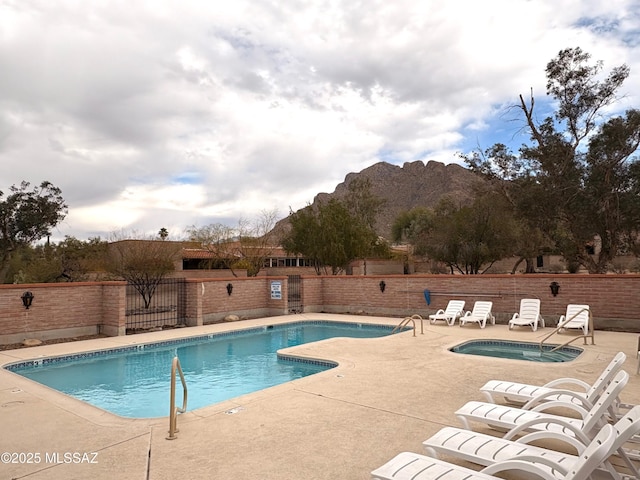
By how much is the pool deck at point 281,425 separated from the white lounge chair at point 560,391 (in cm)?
68

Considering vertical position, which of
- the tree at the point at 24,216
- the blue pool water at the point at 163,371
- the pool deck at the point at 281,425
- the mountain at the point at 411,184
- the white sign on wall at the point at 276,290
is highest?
the mountain at the point at 411,184

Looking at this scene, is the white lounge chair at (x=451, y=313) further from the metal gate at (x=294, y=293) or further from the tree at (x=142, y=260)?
the tree at (x=142, y=260)

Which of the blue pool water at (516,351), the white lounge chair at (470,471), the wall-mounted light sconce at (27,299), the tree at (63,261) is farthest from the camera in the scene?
the tree at (63,261)

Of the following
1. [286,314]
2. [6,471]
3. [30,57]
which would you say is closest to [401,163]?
[286,314]

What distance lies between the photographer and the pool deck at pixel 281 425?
14.0ft

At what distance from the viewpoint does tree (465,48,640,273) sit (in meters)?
20.4

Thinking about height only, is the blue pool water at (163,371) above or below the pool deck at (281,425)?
below

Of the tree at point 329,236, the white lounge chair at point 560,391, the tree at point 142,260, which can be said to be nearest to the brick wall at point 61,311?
the tree at point 142,260

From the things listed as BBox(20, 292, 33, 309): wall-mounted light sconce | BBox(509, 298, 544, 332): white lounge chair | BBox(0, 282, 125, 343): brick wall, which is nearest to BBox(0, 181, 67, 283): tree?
BBox(0, 282, 125, 343): brick wall

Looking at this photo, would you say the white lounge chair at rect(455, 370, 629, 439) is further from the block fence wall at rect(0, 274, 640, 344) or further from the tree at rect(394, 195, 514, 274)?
the tree at rect(394, 195, 514, 274)

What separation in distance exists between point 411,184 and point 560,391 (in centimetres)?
8342

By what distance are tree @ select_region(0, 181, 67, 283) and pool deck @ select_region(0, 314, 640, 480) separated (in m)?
23.8

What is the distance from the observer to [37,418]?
5.93m

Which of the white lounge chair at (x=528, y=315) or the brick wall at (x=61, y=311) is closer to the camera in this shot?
the brick wall at (x=61, y=311)
